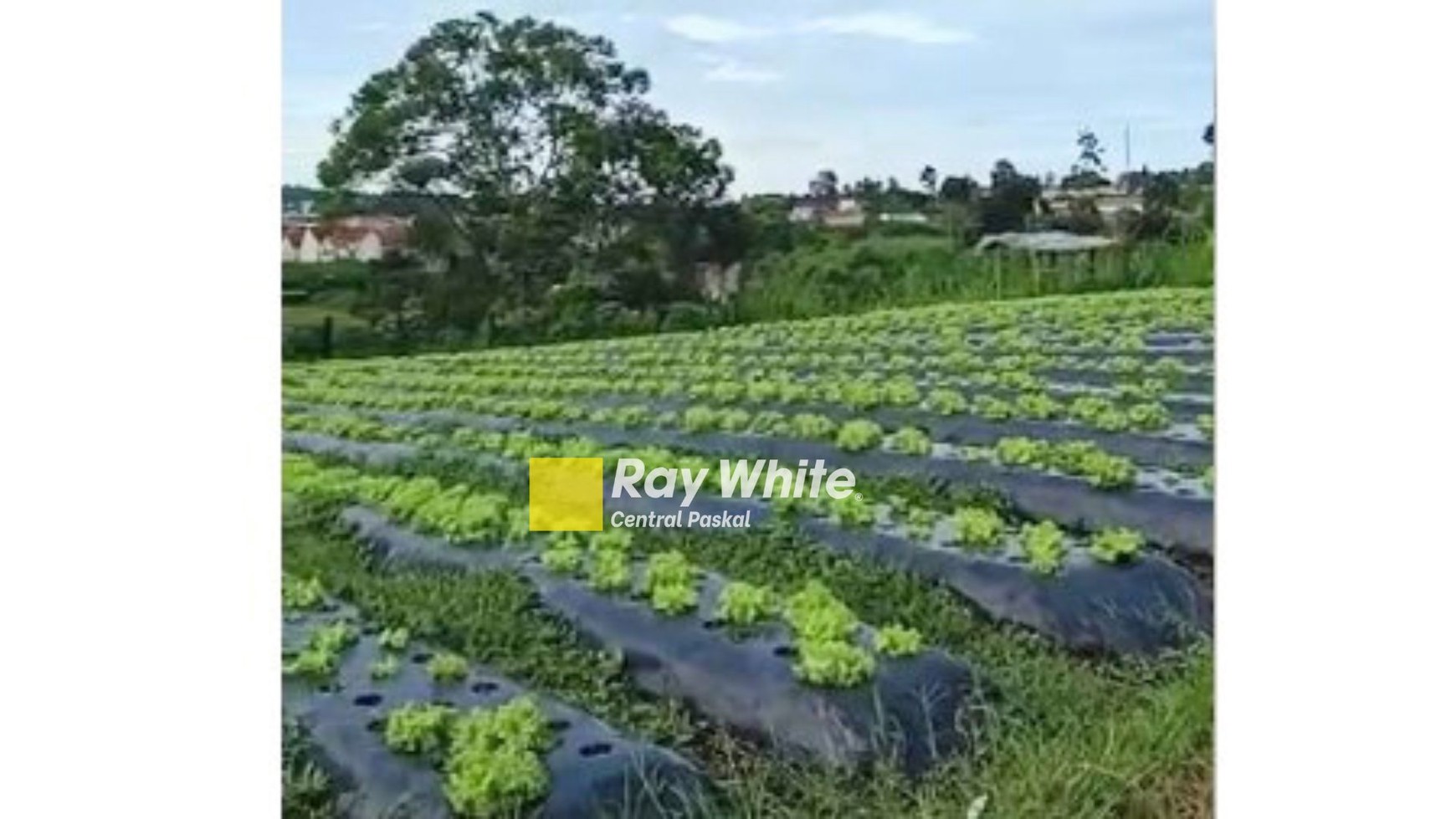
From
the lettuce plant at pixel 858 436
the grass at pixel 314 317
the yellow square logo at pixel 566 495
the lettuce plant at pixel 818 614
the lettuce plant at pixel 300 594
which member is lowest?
the lettuce plant at pixel 818 614

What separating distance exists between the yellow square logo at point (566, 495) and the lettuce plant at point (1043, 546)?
1.38 feet

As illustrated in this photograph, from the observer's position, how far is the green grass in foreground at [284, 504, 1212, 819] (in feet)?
5.79

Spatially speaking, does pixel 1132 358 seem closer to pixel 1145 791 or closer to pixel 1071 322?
pixel 1071 322

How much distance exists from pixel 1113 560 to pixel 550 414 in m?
0.57

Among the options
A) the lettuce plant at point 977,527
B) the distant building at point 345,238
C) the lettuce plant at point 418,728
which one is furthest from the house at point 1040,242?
the lettuce plant at point 418,728

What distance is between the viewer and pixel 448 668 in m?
1.78

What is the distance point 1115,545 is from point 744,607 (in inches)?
14.6

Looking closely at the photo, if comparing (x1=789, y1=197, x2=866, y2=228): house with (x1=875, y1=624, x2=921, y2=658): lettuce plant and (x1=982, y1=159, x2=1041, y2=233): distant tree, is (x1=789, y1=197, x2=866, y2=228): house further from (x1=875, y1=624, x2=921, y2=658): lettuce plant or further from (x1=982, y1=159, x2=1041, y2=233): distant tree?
(x1=875, y1=624, x2=921, y2=658): lettuce plant

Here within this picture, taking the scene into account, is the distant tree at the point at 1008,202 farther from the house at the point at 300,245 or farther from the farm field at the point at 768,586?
the house at the point at 300,245

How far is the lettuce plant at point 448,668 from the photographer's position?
5.83 ft

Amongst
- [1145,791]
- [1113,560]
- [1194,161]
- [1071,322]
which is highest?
[1194,161]
